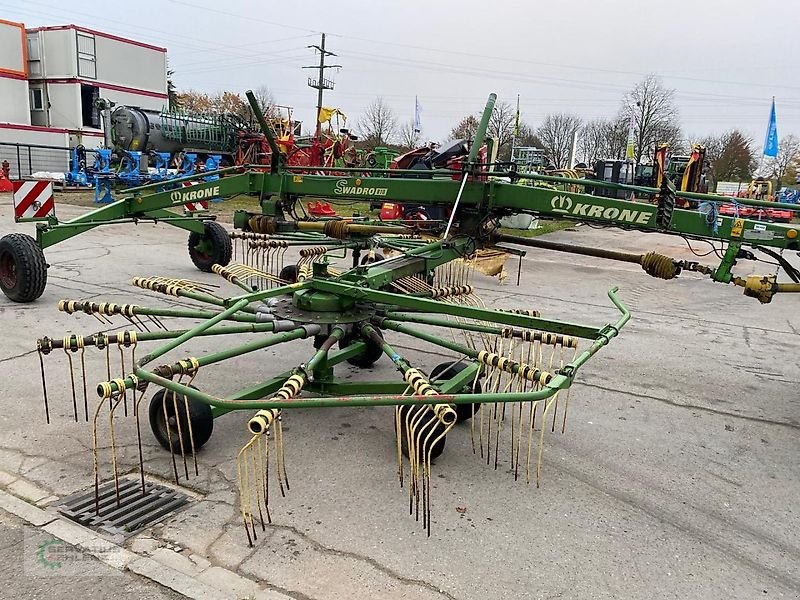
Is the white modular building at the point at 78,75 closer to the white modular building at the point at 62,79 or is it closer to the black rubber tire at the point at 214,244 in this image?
the white modular building at the point at 62,79

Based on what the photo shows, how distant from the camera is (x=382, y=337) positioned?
4691 millimetres

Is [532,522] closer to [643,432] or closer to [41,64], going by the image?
[643,432]

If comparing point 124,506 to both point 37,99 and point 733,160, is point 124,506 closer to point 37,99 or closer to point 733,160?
point 37,99

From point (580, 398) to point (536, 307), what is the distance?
10.6 ft

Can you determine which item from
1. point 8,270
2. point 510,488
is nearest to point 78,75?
point 8,270

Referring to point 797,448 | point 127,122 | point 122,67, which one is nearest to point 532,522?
point 797,448

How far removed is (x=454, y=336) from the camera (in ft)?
21.9

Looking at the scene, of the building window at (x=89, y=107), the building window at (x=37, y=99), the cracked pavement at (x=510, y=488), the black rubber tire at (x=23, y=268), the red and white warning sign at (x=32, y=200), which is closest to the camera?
the cracked pavement at (x=510, y=488)

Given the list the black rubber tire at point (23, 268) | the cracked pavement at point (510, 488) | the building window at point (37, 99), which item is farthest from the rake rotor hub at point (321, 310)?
the building window at point (37, 99)

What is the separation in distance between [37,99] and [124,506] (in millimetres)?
36505

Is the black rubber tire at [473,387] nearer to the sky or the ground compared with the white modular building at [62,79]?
nearer to the ground

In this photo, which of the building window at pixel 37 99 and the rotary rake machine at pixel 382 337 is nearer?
the rotary rake machine at pixel 382 337

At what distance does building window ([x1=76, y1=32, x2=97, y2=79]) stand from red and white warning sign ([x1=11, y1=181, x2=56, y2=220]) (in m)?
28.6

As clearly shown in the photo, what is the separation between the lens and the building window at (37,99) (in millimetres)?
32969
